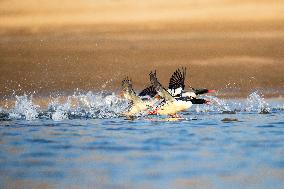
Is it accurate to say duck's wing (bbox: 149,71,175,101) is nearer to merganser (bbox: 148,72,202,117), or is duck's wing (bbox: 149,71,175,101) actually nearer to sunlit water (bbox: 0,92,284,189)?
merganser (bbox: 148,72,202,117)

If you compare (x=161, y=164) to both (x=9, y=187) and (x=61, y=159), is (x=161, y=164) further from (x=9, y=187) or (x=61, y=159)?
(x=9, y=187)

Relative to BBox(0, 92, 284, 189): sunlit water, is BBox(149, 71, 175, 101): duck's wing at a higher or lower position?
higher

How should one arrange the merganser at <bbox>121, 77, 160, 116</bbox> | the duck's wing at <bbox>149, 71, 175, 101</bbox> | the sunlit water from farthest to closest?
the merganser at <bbox>121, 77, 160, 116</bbox>
the duck's wing at <bbox>149, 71, 175, 101</bbox>
the sunlit water

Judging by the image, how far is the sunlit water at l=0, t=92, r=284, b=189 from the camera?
10531 millimetres

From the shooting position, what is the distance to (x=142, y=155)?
44.9ft

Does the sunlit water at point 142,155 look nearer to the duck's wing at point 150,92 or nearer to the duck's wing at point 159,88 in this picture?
the duck's wing at point 159,88

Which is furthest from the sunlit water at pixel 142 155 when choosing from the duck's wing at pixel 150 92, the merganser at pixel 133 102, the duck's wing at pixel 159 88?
the duck's wing at pixel 150 92

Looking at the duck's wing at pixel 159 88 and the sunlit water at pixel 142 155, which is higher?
the duck's wing at pixel 159 88

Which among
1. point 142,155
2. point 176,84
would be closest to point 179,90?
point 176,84

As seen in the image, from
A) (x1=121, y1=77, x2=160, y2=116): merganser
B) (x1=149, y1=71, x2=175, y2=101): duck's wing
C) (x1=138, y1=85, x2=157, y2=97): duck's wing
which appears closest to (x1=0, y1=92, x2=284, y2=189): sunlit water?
(x1=149, y1=71, x2=175, y2=101): duck's wing

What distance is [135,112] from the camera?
29922 mm

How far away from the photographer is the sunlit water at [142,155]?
415 inches

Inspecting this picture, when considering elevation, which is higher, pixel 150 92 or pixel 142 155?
pixel 150 92

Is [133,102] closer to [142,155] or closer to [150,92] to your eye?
[150,92]
